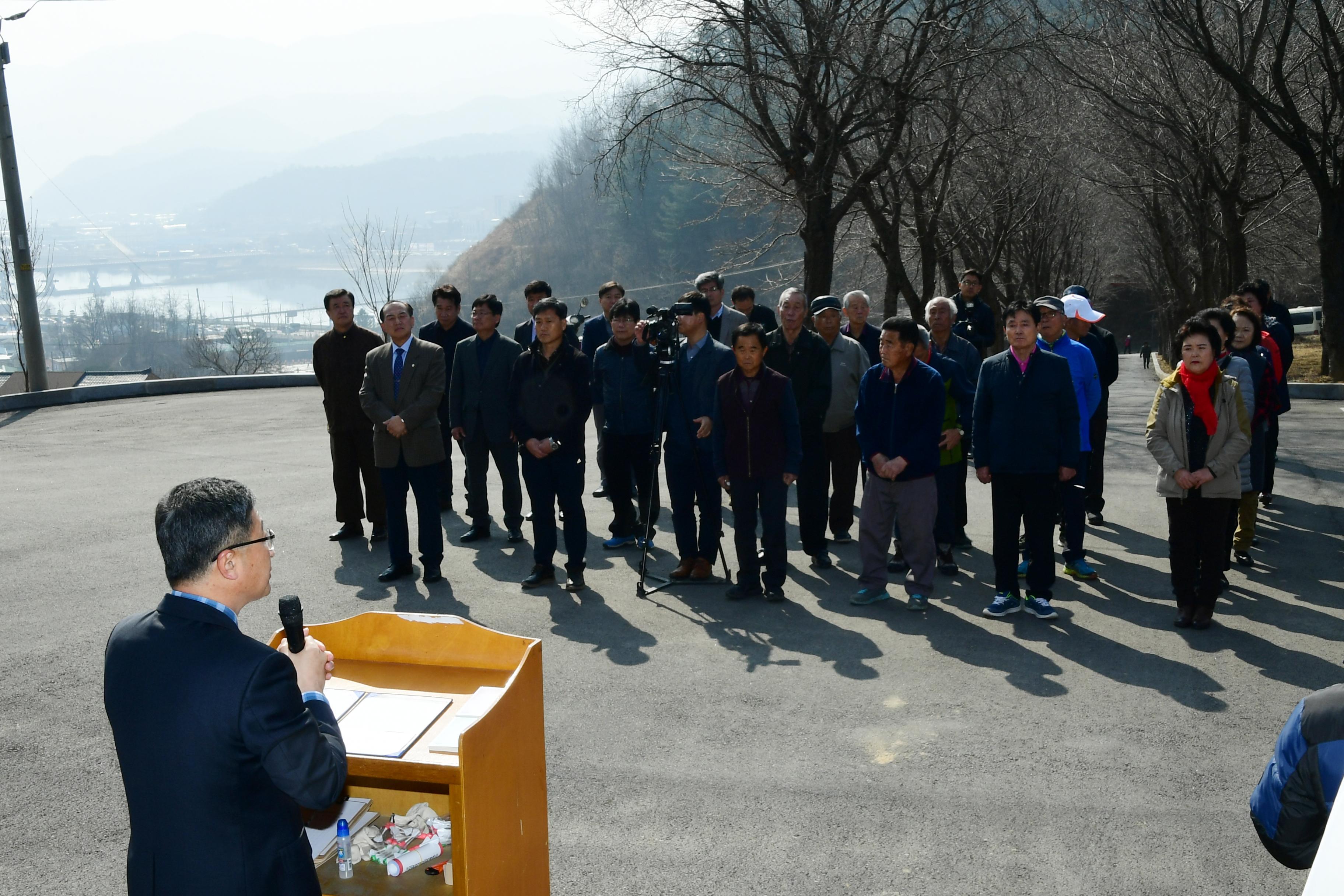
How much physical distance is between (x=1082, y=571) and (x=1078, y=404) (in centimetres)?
125

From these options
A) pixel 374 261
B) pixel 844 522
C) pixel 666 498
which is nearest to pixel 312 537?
pixel 666 498

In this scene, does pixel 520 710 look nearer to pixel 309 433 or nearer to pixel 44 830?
pixel 44 830

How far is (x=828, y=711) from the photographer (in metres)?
5.63

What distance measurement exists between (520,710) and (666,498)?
8.05 metres

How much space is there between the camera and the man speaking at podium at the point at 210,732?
241 cm

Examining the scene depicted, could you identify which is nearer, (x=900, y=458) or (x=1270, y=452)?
(x=900, y=458)

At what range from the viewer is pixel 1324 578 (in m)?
7.84

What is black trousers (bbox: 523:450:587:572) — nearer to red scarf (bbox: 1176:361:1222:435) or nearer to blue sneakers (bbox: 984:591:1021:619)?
blue sneakers (bbox: 984:591:1021:619)

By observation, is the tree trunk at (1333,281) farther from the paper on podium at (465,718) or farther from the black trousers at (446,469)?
the paper on podium at (465,718)

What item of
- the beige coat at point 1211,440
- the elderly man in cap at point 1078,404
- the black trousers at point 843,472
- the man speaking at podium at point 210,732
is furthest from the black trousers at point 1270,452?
the man speaking at podium at point 210,732

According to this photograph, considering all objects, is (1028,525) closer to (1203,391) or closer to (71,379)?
(1203,391)

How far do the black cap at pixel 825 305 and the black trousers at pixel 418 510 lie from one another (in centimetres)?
331

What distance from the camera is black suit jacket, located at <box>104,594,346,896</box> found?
7.89ft

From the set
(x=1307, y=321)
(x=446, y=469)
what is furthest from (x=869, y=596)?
(x=1307, y=321)
